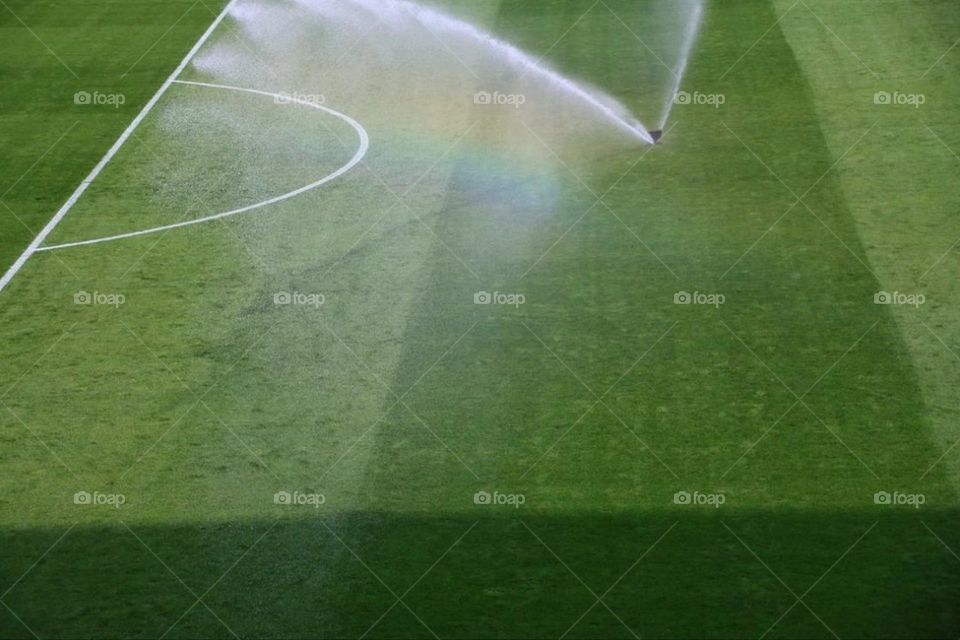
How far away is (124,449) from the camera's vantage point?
9.46m

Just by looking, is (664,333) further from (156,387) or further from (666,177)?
(156,387)

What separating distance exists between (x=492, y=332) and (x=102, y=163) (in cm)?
553

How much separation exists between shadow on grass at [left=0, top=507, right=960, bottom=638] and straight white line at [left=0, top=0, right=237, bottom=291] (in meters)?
4.19

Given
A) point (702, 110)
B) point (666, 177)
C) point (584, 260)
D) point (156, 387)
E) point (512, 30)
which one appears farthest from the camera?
point (512, 30)

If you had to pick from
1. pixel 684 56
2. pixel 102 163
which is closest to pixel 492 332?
pixel 102 163

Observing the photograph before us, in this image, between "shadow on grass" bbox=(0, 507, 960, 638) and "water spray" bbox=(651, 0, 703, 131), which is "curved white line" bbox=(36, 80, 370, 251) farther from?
"shadow on grass" bbox=(0, 507, 960, 638)

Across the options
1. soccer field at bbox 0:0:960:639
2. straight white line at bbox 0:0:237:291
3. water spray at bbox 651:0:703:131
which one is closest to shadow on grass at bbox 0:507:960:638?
soccer field at bbox 0:0:960:639

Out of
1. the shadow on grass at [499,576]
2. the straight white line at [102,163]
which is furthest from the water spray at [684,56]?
the shadow on grass at [499,576]

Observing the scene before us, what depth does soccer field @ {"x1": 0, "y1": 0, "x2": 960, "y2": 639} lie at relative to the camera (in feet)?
26.3

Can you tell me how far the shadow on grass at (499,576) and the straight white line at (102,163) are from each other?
13.8ft

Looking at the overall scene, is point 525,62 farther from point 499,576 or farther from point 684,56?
point 499,576

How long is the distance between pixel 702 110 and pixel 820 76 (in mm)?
1538

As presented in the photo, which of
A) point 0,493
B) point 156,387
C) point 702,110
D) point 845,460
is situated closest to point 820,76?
point 702,110

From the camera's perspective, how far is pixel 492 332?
10.8 metres
